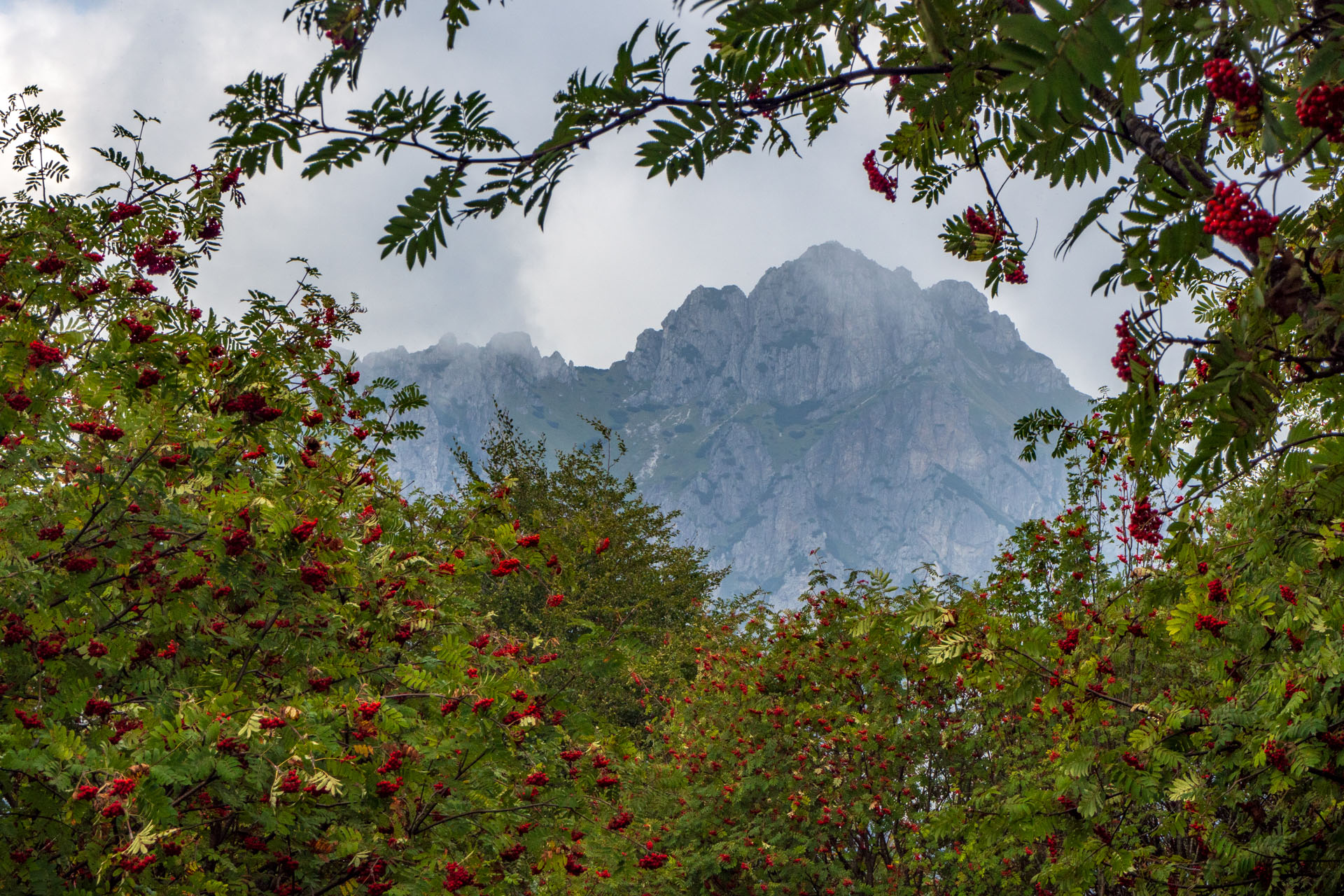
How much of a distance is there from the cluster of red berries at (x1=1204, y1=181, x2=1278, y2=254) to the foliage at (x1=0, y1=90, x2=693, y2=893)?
3229mm

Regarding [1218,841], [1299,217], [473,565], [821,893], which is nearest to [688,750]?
[821,893]

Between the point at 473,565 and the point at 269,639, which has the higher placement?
the point at 473,565

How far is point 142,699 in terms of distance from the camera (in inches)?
146

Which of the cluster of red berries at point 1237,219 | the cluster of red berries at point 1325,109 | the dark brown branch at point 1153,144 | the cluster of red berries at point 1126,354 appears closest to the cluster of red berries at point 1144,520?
the cluster of red berries at point 1126,354

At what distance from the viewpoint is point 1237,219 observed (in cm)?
165

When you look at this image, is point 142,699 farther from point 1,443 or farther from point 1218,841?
point 1218,841

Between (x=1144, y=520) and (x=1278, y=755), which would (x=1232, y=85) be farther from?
(x=1278, y=755)

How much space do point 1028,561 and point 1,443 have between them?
755 centimetres

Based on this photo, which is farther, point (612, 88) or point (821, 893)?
point (821, 893)

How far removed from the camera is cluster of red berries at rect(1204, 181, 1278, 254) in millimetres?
1635

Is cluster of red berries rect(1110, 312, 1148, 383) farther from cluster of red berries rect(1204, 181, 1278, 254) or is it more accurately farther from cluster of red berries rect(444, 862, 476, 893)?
cluster of red berries rect(444, 862, 476, 893)

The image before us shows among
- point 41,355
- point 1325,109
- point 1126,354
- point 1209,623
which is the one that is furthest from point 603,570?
point 1325,109

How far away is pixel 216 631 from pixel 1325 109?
172 inches

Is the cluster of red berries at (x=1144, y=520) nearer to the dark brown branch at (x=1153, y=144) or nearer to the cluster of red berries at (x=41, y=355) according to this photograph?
the dark brown branch at (x=1153, y=144)
